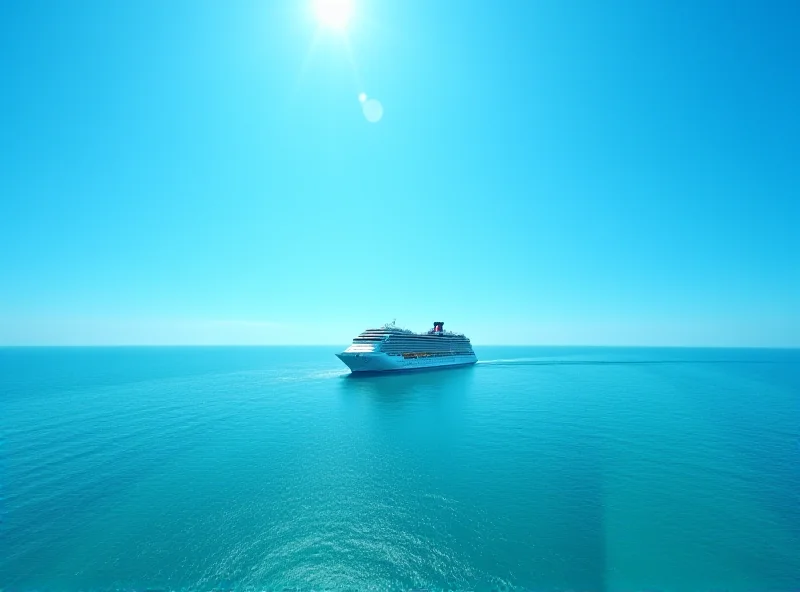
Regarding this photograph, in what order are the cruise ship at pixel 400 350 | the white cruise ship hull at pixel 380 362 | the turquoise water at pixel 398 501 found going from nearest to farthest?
the turquoise water at pixel 398 501 < the white cruise ship hull at pixel 380 362 < the cruise ship at pixel 400 350

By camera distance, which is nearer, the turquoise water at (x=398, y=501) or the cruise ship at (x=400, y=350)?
the turquoise water at (x=398, y=501)

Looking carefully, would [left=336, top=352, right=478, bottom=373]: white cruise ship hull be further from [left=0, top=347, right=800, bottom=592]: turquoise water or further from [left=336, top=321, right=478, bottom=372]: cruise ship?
[left=0, top=347, right=800, bottom=592]: turquoise water

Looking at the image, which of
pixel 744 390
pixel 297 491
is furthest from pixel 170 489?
pixel 744 390

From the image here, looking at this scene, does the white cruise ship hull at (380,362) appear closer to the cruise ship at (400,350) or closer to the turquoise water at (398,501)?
the cruise ship at (400,350)

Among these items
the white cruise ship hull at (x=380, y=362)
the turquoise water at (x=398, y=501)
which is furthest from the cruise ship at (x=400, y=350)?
the turquoise water at (x=398, y=501)

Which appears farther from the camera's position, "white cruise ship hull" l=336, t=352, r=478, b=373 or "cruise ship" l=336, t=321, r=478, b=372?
"cruise ship" l=336, t=321, r=478, b=372

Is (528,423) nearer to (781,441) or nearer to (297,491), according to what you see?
(781,441)

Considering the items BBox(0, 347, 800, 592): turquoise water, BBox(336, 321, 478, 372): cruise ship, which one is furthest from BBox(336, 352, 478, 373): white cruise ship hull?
BBox(0, 347, 800, 592): turquoise water
